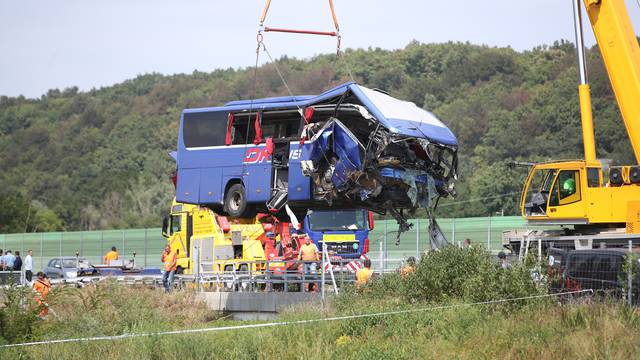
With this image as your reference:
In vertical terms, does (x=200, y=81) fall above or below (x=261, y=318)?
above

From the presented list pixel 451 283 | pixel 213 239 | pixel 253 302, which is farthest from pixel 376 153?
pixel 213 239

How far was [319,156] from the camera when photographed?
2158cm

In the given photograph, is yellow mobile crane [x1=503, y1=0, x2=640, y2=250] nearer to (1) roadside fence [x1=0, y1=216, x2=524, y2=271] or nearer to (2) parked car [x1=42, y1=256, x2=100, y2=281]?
(1) roadside fence [x1=0, y1=216, x2=524, y2=271]

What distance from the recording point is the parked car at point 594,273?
16641 mm

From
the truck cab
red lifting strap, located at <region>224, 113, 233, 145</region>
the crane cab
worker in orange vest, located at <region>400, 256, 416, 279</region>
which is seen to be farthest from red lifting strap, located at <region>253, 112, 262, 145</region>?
the truck cab

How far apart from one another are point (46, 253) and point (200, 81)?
84043 millimetres

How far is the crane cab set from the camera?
985 inches

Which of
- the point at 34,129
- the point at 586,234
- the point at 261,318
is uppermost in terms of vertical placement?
the point at 34,129

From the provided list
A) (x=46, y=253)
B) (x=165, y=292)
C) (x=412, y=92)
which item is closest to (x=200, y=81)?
(x=412, y=92)

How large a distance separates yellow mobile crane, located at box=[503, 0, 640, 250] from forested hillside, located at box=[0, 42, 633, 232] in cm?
3305

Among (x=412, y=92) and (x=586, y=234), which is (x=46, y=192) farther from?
(x=586, y=234)

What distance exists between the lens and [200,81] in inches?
5527

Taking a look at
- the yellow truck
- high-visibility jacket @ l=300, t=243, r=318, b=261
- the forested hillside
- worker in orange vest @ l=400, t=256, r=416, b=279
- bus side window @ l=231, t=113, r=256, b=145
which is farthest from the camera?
the forested hillside

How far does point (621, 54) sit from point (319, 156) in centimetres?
803
